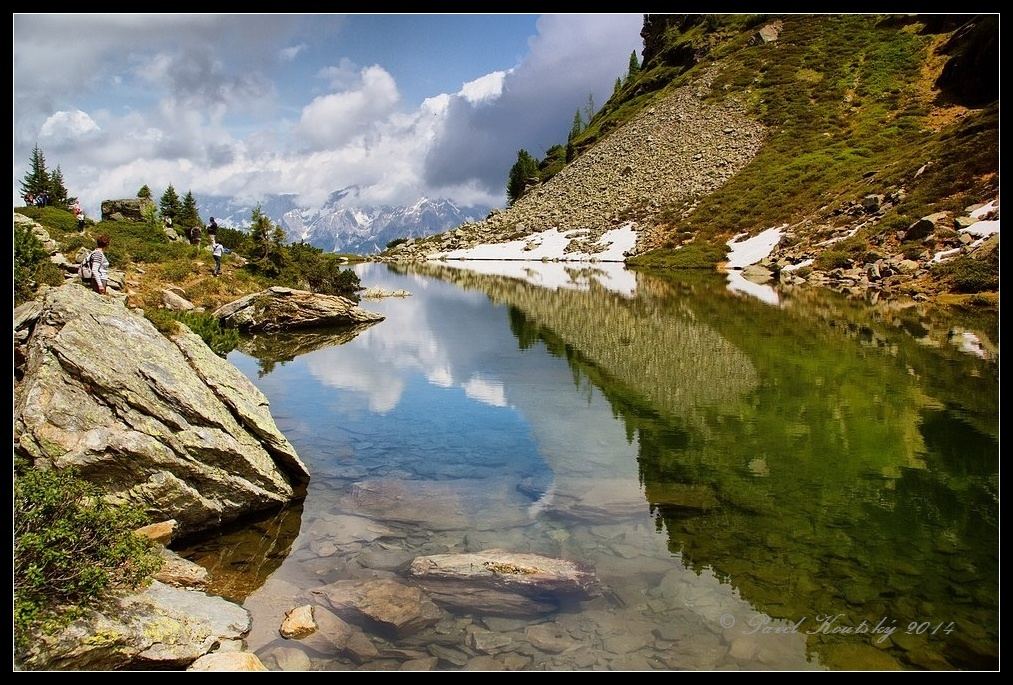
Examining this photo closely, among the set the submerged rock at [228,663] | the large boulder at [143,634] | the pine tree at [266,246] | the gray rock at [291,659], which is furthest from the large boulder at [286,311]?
the submerged rock at [228,663]

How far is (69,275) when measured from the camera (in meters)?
27.0

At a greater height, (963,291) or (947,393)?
(963,291)

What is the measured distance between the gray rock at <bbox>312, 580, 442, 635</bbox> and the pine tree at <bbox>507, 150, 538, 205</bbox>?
169209 millimetres

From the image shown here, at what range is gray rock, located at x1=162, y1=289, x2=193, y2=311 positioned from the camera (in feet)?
96.4

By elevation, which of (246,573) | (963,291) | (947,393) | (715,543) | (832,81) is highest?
(832,81)

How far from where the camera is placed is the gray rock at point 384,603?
7.54 meters

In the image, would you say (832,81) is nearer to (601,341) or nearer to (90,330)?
(601,341)

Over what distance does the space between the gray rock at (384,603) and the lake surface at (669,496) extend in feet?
Result: 0.94

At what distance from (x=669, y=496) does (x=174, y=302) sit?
2677 centimetres

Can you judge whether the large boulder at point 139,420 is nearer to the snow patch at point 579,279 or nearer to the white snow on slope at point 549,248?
the snow patch at point 579,279

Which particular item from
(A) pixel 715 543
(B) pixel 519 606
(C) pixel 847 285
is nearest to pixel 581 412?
(A) pixel 715 543

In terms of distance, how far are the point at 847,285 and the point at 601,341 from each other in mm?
29565

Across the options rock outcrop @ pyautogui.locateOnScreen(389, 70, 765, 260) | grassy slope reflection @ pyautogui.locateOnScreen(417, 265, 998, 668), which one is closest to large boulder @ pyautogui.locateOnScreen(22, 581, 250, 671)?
grassy slope reflection @ pyautogui.locateOnScreen(417, 265, 998, 668)

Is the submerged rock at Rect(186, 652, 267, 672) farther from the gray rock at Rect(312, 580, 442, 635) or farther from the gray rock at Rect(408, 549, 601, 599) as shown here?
the gray rock at Rect(408, 549, 601, 599)
